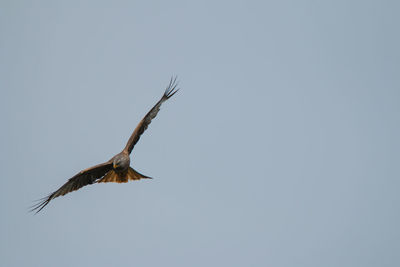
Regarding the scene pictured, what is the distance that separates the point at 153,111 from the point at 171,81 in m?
0.91

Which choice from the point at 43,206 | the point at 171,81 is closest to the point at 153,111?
the point at 171,81

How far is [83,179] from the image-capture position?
15.2m

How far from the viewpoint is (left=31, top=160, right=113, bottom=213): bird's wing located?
14.9 m

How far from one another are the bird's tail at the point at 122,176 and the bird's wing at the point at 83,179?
13cm

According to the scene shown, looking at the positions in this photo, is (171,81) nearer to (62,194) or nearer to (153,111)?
(153,111)

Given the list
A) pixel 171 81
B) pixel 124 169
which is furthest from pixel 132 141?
pixel 171 81

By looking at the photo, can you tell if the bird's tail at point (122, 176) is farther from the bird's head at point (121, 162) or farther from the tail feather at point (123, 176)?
the bird's head at point (121, 162)

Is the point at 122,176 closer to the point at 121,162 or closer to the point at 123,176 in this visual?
the point at 123,176

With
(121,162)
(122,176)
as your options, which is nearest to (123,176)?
(122,176)

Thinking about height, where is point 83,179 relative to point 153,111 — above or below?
below

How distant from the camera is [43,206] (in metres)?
14.5

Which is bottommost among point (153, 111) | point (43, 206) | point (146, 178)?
point (43, 206)

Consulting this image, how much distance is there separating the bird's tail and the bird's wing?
5.1 inches

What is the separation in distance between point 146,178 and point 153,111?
1720 mm
